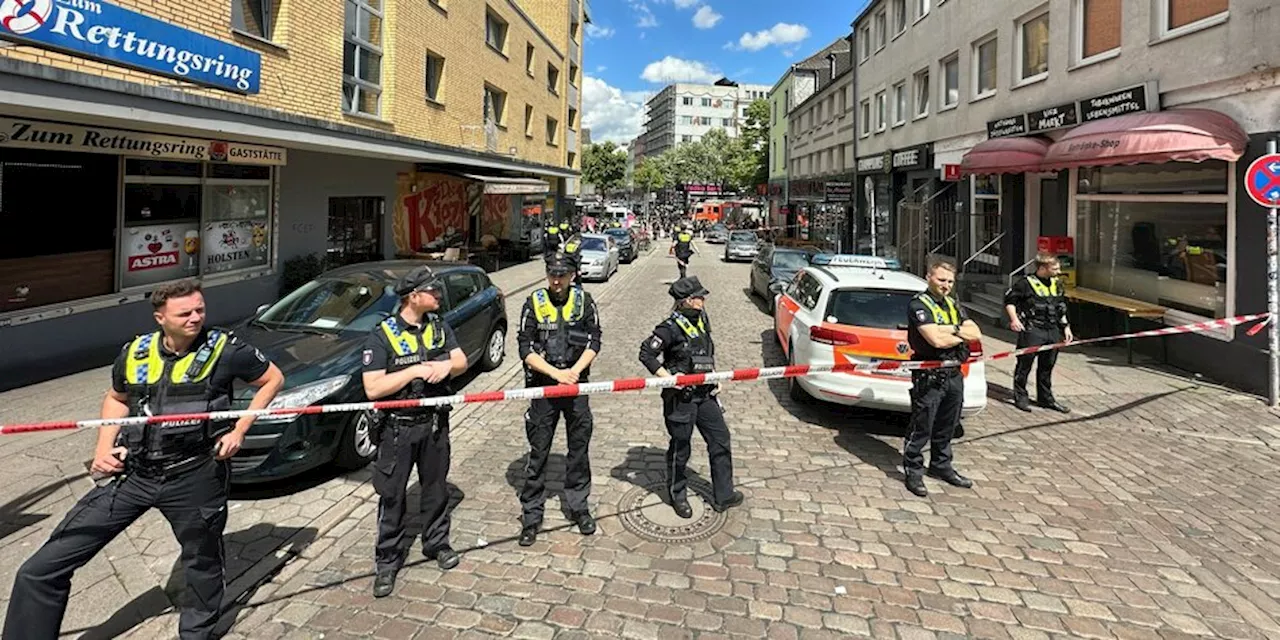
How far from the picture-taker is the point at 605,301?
16.2 metres

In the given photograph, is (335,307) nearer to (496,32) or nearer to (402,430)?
(402,430)

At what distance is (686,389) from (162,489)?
2.91 meters

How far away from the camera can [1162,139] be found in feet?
27.5

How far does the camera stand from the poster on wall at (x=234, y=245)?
10.9 m

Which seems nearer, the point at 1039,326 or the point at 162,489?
the point at 162,489

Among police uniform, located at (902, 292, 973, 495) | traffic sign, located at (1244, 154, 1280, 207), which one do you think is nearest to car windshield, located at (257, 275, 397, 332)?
police uniform, located at (902, 292, 973, 495)

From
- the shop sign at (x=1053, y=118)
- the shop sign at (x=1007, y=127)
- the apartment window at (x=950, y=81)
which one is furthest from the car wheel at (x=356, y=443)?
the apartment window at (x=950, y=81)

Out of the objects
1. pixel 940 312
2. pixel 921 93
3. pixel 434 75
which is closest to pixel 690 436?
pixel 940 312

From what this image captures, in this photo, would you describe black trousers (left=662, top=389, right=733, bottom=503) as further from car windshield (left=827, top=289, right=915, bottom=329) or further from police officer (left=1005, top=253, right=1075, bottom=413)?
police officer (left=1005, top=253, right=1075, bottom=413)

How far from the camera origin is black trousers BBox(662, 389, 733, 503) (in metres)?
4.52

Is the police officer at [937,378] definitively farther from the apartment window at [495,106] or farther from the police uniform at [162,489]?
the apartment window at [495,106]

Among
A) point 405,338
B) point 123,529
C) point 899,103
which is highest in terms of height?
point 899,103

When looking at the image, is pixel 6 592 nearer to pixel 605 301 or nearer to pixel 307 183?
pixel 307 183

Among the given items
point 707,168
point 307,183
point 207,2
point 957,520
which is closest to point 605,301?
point 307,183
